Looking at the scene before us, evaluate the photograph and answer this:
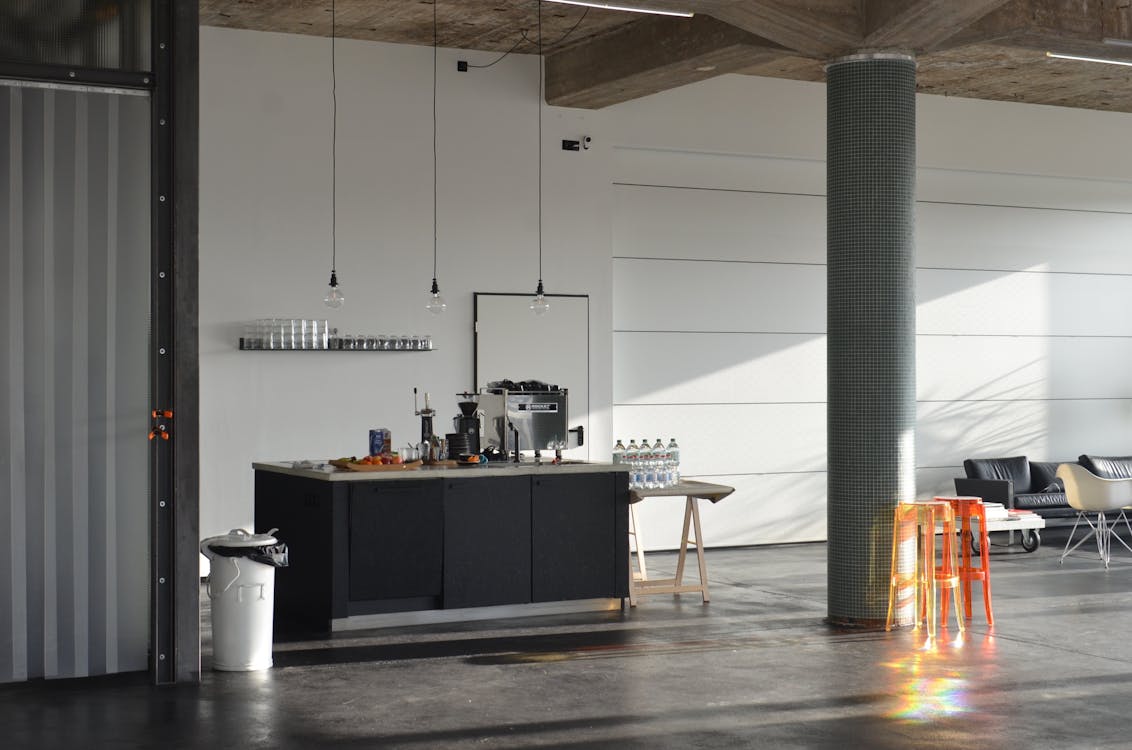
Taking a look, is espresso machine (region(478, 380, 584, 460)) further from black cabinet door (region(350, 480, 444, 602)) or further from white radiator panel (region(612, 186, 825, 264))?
white radiator panel (region(612, 186, 825, 264))

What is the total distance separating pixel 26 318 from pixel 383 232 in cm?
417

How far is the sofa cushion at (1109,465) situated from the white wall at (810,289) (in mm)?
491

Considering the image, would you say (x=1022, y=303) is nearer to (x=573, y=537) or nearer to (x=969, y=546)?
(x=969, y=546)

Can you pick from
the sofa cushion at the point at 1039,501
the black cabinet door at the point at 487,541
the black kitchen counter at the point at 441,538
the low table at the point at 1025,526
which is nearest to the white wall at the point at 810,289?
the sofa cushion at the point at 1039,501

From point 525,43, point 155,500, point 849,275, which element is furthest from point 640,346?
point 155,500

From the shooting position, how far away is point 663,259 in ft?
36.2

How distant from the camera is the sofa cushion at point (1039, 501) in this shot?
11375 millimetres

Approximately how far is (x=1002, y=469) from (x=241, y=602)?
25.4ft

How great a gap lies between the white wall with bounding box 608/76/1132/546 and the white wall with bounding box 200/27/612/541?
0.55 meters

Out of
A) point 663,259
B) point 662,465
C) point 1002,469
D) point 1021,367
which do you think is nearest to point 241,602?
point 662,465

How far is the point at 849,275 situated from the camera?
763 centimetres

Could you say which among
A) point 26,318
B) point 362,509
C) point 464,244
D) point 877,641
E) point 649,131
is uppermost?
point 649,131

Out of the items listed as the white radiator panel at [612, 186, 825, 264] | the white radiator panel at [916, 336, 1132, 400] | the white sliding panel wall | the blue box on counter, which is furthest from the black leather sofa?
the white sliding panel wall

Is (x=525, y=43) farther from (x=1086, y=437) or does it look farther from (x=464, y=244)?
(x=1086, y=437)
